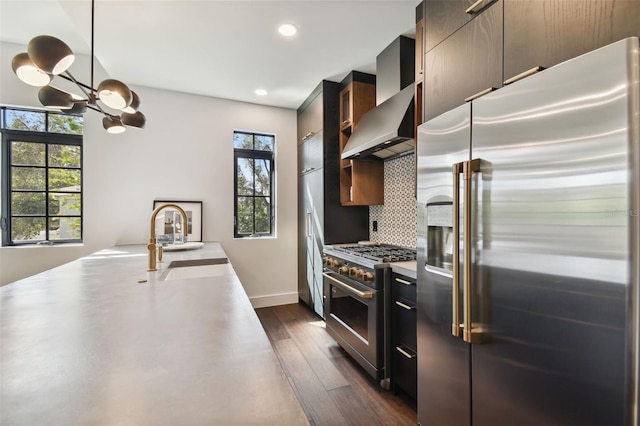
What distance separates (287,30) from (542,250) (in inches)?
91.1

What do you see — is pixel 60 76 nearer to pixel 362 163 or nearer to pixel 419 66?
pixel 419 66

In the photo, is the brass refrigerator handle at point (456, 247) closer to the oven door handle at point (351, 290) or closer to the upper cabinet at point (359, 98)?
the oven door handle at point (351, 290)

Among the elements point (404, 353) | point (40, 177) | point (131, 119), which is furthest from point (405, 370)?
point (40, 177)

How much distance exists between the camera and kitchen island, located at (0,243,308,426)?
466mm

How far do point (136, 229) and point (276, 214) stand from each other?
1694 mm

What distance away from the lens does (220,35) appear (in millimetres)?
2314

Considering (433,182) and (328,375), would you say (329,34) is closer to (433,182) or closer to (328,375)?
(433,182)

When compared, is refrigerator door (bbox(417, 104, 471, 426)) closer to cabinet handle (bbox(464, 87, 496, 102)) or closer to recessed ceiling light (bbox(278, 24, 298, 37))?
cabinet handle (bbox(464, 87, 496, 102))

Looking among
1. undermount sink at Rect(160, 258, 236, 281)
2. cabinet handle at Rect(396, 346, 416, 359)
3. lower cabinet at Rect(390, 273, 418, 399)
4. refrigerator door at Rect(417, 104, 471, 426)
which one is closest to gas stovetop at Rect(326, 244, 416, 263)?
lower cabinet at Rect(390, 273, 418, 399)

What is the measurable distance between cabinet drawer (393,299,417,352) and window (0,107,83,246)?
11.5 feet

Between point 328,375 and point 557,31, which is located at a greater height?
point 557,31

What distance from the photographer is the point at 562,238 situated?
893mm

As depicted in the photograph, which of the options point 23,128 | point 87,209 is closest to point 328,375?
point 87,209

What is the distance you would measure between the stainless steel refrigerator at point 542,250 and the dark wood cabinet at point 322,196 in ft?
5.82
